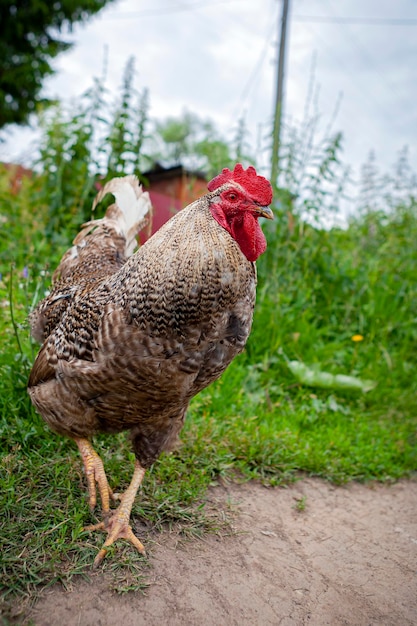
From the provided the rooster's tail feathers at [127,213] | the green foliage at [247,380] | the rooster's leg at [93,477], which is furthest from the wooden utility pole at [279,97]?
the rooster's leg at [93,477]

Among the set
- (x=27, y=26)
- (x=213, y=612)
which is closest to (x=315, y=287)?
(x=213, y=612)

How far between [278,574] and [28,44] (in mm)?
14362

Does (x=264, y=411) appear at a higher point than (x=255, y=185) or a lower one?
lower

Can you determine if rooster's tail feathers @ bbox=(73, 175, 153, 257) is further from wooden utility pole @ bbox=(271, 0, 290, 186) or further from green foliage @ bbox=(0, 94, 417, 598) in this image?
wooden utility pole @ bbox=(271, 0, 290, 186)

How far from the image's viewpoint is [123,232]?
355cm

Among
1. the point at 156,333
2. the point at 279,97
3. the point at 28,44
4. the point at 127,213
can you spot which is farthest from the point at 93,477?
the point at 28,44

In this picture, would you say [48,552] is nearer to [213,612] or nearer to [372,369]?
[213,612]

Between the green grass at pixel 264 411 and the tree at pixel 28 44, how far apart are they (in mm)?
8548

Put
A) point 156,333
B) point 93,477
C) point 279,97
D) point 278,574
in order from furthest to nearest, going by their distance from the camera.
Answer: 1. point 279,97
2. point 93,477
3. point 278,574
4. point 156,333

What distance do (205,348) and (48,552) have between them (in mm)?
1108

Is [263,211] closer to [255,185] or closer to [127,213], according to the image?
[255,185]

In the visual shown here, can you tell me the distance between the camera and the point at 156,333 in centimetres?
209

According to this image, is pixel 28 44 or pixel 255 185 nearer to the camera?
pixel 255 185

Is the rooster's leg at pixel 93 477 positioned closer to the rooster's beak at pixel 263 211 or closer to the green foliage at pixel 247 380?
the green foliage at pixel 247 380
